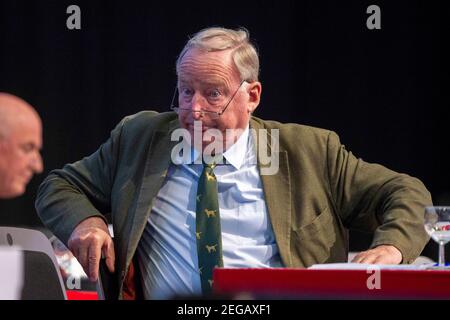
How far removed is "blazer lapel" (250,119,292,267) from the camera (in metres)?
2.58

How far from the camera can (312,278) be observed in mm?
1708

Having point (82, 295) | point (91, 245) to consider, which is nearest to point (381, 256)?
point (91, 245)

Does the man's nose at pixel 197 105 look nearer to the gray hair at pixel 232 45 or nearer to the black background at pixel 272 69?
the gray hair at pixel 232 45

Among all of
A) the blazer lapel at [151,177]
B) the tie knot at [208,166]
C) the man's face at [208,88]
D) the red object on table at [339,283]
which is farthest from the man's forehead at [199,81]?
the red object on table at [339,283]

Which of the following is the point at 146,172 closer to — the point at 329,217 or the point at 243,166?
the point at 243,166

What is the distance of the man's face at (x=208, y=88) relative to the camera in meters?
2.70

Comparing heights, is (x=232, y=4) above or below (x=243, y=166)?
above

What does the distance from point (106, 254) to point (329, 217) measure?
25.8 inches

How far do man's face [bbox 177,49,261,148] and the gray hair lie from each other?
2 cm

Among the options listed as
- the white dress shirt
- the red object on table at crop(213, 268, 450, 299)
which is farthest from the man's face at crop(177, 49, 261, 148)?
the red object on table at crop(213, 268, 450, 299)

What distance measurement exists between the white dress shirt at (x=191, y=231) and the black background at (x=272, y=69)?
4.22ft

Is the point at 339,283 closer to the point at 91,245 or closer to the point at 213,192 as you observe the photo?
the point at 91,245
